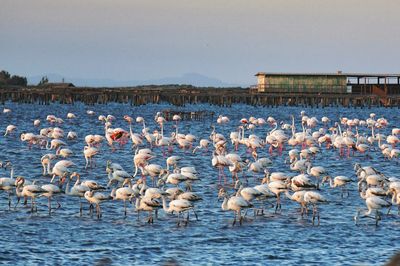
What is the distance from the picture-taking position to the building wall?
317 feet

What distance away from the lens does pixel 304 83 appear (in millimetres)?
97312

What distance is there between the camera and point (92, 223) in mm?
21719

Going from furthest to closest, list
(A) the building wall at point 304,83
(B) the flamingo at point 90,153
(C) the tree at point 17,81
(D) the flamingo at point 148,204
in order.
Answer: (C) the tree at point 17,81
(A) the building wall at point 304,83
(B) the flamingo at point 90,153
(D) the flamingo at point 148,204

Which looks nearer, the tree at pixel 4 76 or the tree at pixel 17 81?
the tree at pixel 4 76

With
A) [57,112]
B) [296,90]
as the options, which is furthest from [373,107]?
[57,112]

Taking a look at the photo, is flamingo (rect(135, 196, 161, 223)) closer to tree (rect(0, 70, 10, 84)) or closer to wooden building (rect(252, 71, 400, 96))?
wooden building (rect(252, 71, 400, 96))

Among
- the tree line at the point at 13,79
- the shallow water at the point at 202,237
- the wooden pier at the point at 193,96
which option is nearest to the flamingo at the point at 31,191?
the shallow water at the point at 202,237

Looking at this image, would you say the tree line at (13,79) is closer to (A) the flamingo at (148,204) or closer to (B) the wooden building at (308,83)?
(B) the wooden building at (308,83)

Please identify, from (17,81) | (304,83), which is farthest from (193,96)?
(17,81)

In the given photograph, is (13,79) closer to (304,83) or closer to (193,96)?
(193,96)

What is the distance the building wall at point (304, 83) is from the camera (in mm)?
96688

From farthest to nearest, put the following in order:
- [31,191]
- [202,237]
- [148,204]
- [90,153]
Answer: [90,153] < [31,191] < [148,204] < [202,237]

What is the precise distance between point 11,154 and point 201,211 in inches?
754

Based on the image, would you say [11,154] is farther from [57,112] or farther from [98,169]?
[57,112]
